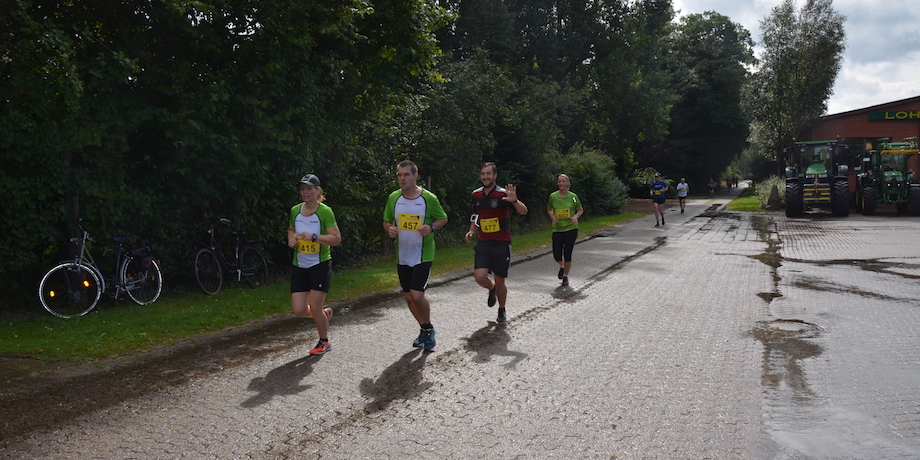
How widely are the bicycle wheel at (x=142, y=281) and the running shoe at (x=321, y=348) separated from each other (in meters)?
4.13

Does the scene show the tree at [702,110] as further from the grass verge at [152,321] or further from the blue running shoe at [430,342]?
the blue running shoe at [430,342]

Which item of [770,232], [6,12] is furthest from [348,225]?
[770,232]

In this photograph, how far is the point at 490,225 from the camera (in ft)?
27.9

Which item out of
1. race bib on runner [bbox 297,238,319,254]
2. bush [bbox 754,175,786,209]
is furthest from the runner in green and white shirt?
bush [bbox 754,175,786,209]

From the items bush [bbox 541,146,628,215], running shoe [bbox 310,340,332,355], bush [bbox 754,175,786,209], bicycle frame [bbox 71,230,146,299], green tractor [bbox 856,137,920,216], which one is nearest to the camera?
running shoe [bbox 310,340,332,355]

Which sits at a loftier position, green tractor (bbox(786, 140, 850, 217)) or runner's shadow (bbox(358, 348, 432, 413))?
green tractor (bbox(786, 140, 850, 217))

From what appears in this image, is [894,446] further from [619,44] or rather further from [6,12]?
[619,44]

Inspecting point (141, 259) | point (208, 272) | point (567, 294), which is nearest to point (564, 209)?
point (567, 294)

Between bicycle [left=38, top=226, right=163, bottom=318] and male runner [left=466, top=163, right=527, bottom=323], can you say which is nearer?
male runner [left=466, top=163, right=527, bottom=323]

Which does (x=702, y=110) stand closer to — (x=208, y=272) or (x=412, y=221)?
(x=208, y=272)

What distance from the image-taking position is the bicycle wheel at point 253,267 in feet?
38.3

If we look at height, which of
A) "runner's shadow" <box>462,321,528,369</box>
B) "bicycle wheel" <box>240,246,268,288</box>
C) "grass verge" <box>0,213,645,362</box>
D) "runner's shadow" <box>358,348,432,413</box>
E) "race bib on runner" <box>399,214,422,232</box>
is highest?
"race bib on runner" <box>399,214,422,232</box>

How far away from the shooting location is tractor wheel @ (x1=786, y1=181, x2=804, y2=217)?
101 feet

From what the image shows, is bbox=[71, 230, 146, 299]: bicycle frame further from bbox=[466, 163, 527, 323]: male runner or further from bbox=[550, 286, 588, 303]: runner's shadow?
bbox=[550, 286, 588, 303]: runner's shadow
